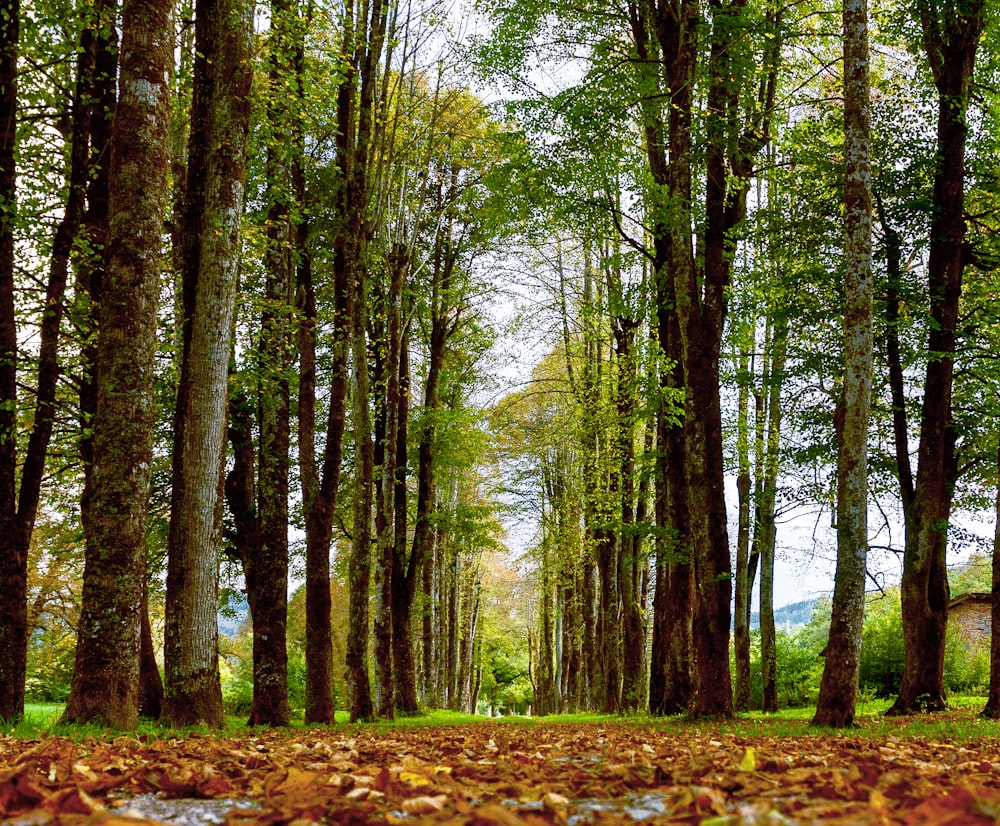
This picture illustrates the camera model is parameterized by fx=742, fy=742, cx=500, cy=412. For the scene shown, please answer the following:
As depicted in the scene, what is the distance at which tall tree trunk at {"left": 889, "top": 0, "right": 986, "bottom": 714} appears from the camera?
482 inches

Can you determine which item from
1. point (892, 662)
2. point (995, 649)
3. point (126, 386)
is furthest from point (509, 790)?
point (892, 662)

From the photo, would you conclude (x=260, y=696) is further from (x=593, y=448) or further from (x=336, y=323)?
(x=593, y=448)

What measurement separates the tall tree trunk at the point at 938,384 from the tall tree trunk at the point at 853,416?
15.3 feet

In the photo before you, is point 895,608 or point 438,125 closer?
point 438,125

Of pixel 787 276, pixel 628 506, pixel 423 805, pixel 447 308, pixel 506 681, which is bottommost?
pixel 506 681

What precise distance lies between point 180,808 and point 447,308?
19651 mm

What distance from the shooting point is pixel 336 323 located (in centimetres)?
1638

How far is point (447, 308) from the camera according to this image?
21.3 meters

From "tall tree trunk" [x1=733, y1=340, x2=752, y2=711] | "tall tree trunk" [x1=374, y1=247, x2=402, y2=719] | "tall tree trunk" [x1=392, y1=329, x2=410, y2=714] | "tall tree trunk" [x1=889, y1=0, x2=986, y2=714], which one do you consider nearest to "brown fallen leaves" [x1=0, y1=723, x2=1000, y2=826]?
"tall tree trunk" [x1=889, y1=0, x2=986, y2=714]

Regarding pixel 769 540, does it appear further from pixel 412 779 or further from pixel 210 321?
pixel 412 779

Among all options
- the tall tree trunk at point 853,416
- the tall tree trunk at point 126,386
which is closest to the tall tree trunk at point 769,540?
the tall tree trunk at point 853,416

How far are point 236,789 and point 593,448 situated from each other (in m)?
20.4

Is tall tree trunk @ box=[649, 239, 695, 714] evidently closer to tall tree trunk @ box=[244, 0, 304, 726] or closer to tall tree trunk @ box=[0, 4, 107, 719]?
tall tree trunk @ box=[244, 0, 304, 726]

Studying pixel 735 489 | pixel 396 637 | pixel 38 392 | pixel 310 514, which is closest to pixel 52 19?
pixel 38 392
